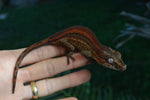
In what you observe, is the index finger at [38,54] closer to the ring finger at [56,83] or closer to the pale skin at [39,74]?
the pale skin at [39,74]

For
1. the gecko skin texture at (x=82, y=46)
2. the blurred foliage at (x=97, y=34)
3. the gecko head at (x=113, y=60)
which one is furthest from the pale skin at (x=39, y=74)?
the gecko head at (x=113, y=60)

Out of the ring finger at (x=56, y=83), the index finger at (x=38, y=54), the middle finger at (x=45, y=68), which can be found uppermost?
the index finger at (x=38, y=54)

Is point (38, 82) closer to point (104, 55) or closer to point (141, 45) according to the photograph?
point (104, 55)

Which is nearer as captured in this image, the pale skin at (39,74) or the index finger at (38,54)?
the pale skin at (39,74)

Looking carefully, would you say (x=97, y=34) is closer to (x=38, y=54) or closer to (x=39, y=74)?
(x=38, y=54)

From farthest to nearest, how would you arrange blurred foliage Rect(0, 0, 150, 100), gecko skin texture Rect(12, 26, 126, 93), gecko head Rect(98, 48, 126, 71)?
blurred foliage Rect(0, 0, 150, 100), gecko skin texture Rect(12, 26, 126, 93), gecko head Rect(98, 48, 126, 71)

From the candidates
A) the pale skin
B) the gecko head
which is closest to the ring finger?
the pale skin

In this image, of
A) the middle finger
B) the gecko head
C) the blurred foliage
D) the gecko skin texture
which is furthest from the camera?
the blurred foliage

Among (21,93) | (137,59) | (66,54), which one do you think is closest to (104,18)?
(137,59)

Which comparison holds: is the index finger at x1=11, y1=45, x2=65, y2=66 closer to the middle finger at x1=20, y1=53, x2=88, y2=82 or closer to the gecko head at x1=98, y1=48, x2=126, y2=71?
the middle finger at x1=20, y1=53, x2=88, y2=82
